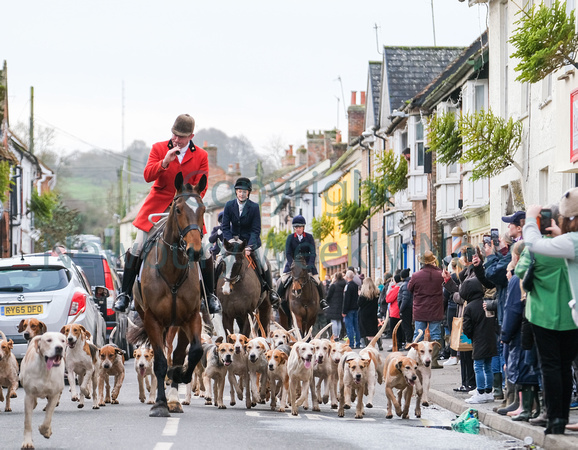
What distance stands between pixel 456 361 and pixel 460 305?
464 centimetres

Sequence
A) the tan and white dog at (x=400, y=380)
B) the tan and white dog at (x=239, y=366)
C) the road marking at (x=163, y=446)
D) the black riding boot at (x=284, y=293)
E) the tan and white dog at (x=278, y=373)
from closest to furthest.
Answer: the road marking at (x=163, y=446), the tan and white dog at (x=400, y=380), the tan and white dog at (x=278, y=373), the tan and white dog at (x=239, y=366), the black riding boot at (x=284, y=293)

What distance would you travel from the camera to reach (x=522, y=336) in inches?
444

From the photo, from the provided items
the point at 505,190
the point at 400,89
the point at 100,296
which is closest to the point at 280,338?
the point at 100,296

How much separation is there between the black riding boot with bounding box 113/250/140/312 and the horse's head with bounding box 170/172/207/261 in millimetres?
1149

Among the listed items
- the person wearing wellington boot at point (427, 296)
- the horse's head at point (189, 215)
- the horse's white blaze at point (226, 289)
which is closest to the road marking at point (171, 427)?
the horse's head at point (189, 215)

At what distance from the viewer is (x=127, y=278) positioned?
13680 mm

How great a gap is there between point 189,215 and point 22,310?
5.88 meters

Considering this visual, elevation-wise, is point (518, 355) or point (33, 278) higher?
point (33, 278)

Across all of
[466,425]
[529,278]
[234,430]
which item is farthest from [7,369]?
[529,278]

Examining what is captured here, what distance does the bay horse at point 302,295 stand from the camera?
20422 mm

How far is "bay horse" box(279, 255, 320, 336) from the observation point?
20.4m

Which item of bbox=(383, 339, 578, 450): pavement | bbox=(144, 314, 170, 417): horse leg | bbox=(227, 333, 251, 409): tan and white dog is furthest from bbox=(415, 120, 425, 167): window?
bbox=(144, 314, 170, 417): horse leg

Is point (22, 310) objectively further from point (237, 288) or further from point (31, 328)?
point (31, 328)

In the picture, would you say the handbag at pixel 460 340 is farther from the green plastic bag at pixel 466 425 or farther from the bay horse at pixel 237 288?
the green plastic bag at pixel 466 425
